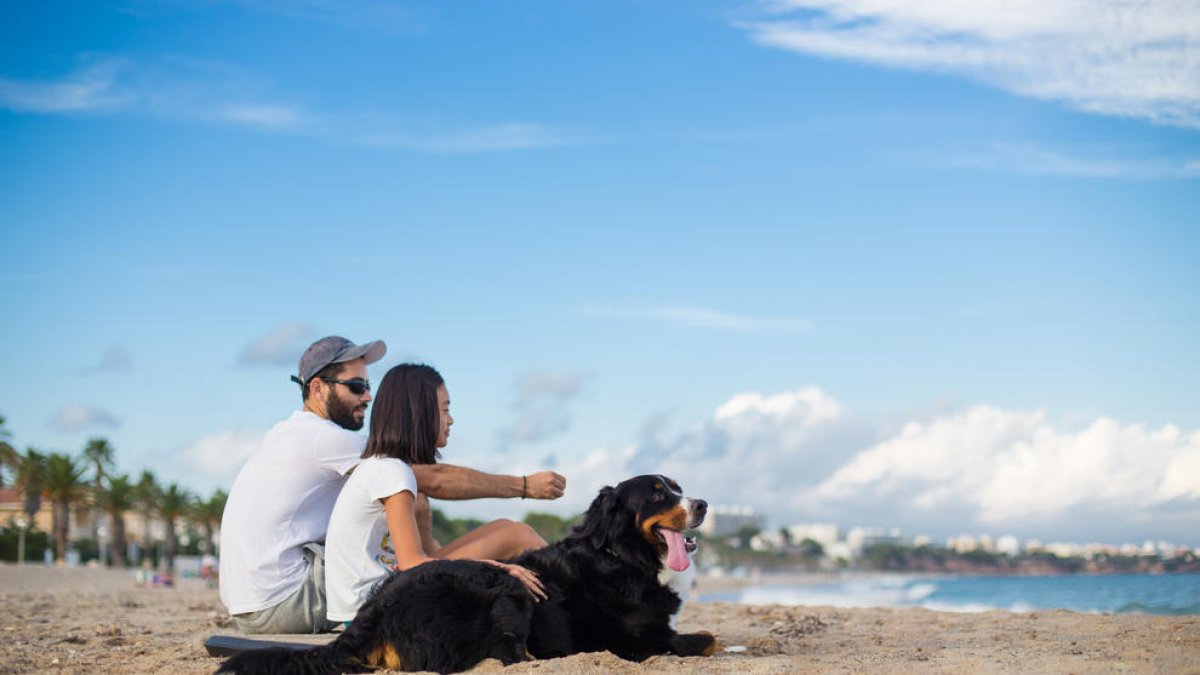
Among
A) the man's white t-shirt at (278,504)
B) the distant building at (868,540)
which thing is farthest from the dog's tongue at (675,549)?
the distant building at (868,540)

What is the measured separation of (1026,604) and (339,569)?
45.0 metres

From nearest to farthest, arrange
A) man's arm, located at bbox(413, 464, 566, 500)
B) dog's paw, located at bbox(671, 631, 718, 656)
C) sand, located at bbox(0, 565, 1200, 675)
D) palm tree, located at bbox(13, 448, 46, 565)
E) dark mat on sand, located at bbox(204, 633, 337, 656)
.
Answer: sand, located at bbox(0, 565, 1200, 675)
dark mat on sand, located at bbox(204, 633, 337, 656)
man's arm, located at bbox(413, 464, 566, 500)
dog's paw, located at bbox(671, 631, 718, 656)
palm tree, located at bbox(13, 448, 46, 565)

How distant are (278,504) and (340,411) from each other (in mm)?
635

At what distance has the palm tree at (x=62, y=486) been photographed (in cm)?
5866

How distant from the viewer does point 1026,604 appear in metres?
45.0

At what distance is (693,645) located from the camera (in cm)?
588

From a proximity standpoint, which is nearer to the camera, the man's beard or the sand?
the sand

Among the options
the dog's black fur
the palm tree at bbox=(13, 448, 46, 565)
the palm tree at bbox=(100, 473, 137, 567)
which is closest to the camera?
the dog's black fur

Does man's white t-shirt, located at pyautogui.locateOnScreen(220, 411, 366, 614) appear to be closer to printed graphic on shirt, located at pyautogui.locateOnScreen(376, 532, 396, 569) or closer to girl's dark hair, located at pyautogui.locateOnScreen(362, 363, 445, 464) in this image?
girl's dark hair, located at pyautogui.locateOnScreen(362, 363, 445, 464)

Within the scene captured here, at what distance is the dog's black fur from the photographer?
16.0ft

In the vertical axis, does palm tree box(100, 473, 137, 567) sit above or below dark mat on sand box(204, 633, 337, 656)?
above

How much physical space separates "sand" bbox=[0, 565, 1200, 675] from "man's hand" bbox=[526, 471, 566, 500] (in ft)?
3.16

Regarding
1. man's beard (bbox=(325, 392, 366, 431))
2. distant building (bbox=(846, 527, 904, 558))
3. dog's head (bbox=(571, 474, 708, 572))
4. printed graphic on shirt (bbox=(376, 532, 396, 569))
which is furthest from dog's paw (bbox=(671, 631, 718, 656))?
distant building (bbox=(846, 527, 904, 558))

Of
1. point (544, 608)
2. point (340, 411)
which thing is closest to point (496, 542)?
point (544, 608)
